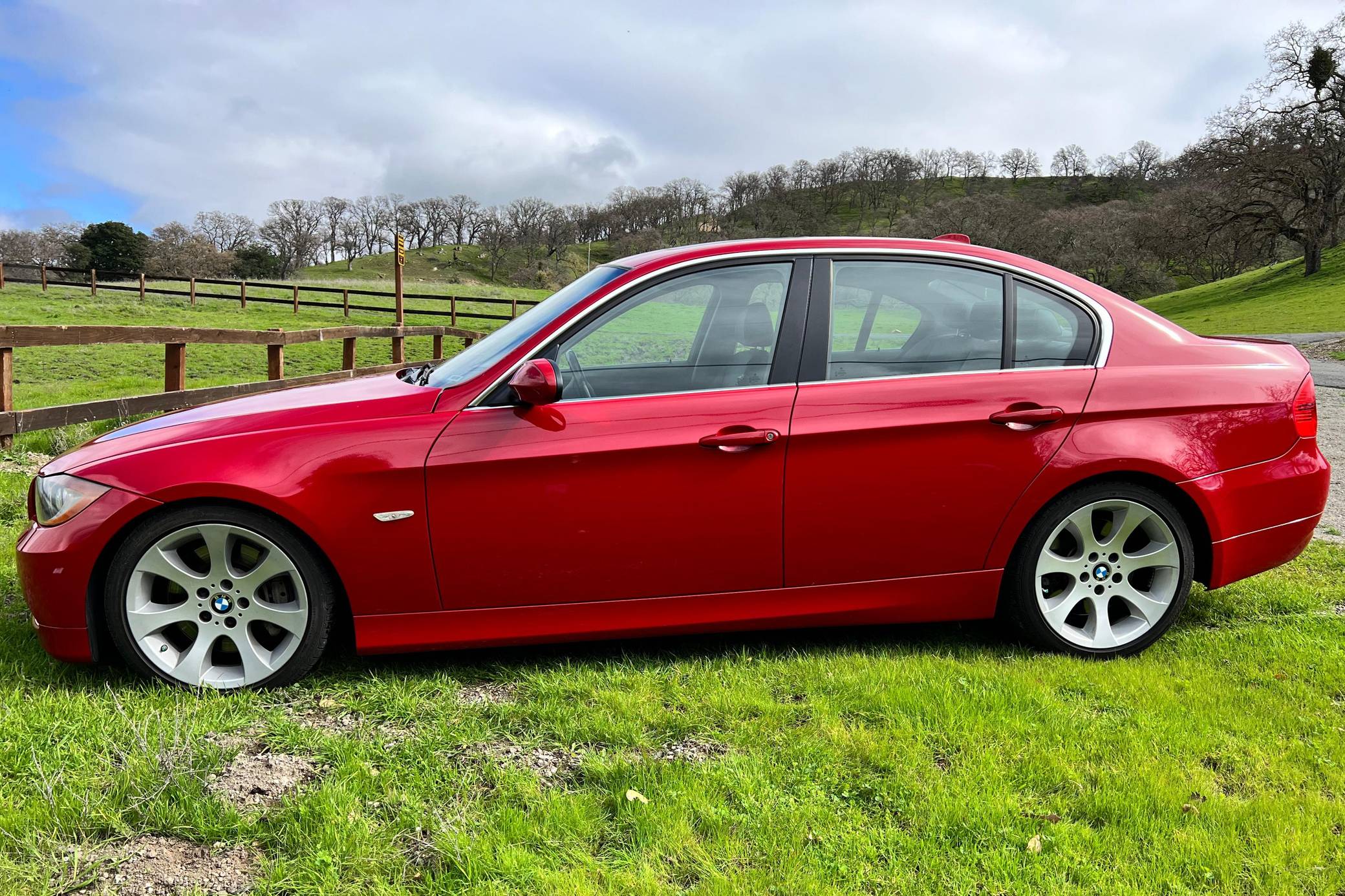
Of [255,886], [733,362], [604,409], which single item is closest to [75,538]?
[255,886]

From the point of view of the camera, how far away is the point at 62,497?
10.1 ft

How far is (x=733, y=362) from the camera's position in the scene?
3.34m

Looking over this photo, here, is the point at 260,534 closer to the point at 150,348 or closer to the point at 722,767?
the point at 722,767

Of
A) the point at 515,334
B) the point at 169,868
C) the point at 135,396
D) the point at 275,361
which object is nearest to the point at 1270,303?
the point at 275,361

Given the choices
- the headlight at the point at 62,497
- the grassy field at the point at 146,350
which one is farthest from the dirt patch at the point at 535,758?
the grassy field at the point at 146,350

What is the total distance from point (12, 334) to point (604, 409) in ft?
20.5

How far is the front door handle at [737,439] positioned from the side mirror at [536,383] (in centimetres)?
55

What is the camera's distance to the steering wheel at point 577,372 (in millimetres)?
3248

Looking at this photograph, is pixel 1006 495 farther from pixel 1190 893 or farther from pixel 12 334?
pixel 12 334

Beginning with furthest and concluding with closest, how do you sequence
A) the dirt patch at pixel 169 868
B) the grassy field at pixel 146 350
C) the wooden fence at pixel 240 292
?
1. the wooden fence at pixel 240 292
2. the grassy field at pixel 146 350
3. the dirt patch at pixel 169 868

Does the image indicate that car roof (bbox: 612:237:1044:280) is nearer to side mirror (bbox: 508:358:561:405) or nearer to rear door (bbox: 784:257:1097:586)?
rear door (bbox: 784:257:1097:586)

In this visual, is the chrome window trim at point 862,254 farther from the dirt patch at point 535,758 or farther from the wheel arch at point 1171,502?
the dirt patch at point 535,758

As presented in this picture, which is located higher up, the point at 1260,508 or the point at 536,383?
the point at 536,383

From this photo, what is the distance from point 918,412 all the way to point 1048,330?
0.70 metres
